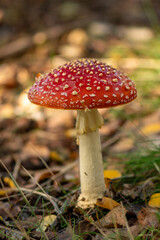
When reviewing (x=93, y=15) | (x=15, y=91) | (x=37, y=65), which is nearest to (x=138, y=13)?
(x=93, y=15)

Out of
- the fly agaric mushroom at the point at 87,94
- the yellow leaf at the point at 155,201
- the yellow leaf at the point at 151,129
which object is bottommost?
the yellow leaf at the point at 155,201

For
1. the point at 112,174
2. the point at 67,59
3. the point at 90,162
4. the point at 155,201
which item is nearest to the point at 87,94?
the point at 90,162

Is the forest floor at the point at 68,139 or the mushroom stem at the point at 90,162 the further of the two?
the mushroom stem at the point at 90,162

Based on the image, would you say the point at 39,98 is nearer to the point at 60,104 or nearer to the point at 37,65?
the point at 60,104

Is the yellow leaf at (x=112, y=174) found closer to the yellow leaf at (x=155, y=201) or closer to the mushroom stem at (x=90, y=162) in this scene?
the mushroom stem at (x=90, y=162)

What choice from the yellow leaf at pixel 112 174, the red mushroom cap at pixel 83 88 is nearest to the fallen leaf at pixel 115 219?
the yellow leaf at pixel 112 174

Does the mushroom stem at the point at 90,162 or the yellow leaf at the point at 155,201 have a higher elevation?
the mushroom stem at the point at 90,162

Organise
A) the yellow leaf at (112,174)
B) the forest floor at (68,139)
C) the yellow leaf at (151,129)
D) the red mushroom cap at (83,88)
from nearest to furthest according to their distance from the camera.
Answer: the red mushroom cap at (83,88), the forest floor at (68,139), the yellow leaf at (112,174), the yellow leaf at (151,129)

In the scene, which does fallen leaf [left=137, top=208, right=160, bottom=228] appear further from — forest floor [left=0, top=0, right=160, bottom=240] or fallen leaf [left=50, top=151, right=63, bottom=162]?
fallen leaf [left=50, top=151, right=63, bottom=162]
